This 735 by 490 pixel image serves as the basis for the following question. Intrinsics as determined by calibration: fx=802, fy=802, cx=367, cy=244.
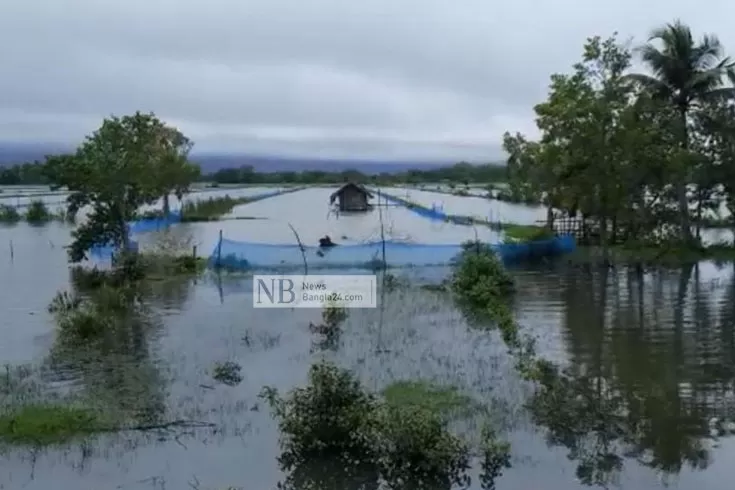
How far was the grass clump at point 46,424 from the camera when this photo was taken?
21.5 ft

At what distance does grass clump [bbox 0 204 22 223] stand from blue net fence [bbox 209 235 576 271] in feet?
70.8

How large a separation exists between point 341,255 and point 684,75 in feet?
30.4

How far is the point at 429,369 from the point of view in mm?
8844

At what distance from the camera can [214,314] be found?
39.9 ft

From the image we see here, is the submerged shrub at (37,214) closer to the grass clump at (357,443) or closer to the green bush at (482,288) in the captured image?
the green bush at (482,288)

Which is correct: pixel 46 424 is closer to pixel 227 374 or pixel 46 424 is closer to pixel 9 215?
pixel 227 374

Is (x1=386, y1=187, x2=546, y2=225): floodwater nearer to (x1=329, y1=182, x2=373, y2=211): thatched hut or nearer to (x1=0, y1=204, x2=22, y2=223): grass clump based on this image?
(x1=329, y1=182, x2=373, y2=211): thatched hut

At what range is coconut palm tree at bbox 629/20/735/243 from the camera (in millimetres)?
18609

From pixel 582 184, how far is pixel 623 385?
1003cm

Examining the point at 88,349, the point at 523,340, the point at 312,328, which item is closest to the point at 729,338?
the point at 523,340

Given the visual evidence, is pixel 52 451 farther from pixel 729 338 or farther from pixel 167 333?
pixel 729 338

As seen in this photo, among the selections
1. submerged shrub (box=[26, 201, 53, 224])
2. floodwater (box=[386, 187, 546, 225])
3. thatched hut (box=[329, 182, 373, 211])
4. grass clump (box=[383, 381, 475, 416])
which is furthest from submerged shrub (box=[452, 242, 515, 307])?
submerged shrub (box=[26, 201, 53, 224])

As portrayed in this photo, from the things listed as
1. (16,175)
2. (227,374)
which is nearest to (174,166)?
(227,374)

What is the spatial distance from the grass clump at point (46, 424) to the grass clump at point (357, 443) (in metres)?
1.63
